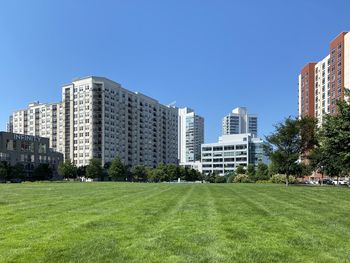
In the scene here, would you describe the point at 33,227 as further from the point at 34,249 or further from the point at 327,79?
the point at 327,79

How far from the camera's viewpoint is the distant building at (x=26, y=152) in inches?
5463

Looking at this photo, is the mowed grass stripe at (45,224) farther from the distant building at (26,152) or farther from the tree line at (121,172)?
the distant building at (26,152)

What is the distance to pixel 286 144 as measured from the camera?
206 ft

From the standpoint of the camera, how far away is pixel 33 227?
40.4 ft

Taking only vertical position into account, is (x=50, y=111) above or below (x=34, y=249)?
above

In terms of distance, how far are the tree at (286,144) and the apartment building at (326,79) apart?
6433 cm

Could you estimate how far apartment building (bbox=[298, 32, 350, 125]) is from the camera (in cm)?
13770

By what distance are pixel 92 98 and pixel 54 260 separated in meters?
171

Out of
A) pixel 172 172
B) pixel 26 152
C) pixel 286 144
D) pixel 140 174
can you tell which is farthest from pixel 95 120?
pixel 286 144

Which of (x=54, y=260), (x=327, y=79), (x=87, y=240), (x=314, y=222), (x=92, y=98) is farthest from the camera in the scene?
(x=92, y=98)

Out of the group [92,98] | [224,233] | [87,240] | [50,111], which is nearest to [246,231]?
[224,233]

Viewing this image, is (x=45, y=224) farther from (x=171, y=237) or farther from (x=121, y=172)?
(x=121, y=172)

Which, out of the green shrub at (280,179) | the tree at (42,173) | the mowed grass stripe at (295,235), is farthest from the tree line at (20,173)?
the mowed grass stripe at (295,235)

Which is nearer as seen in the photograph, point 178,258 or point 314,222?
point 178,258
